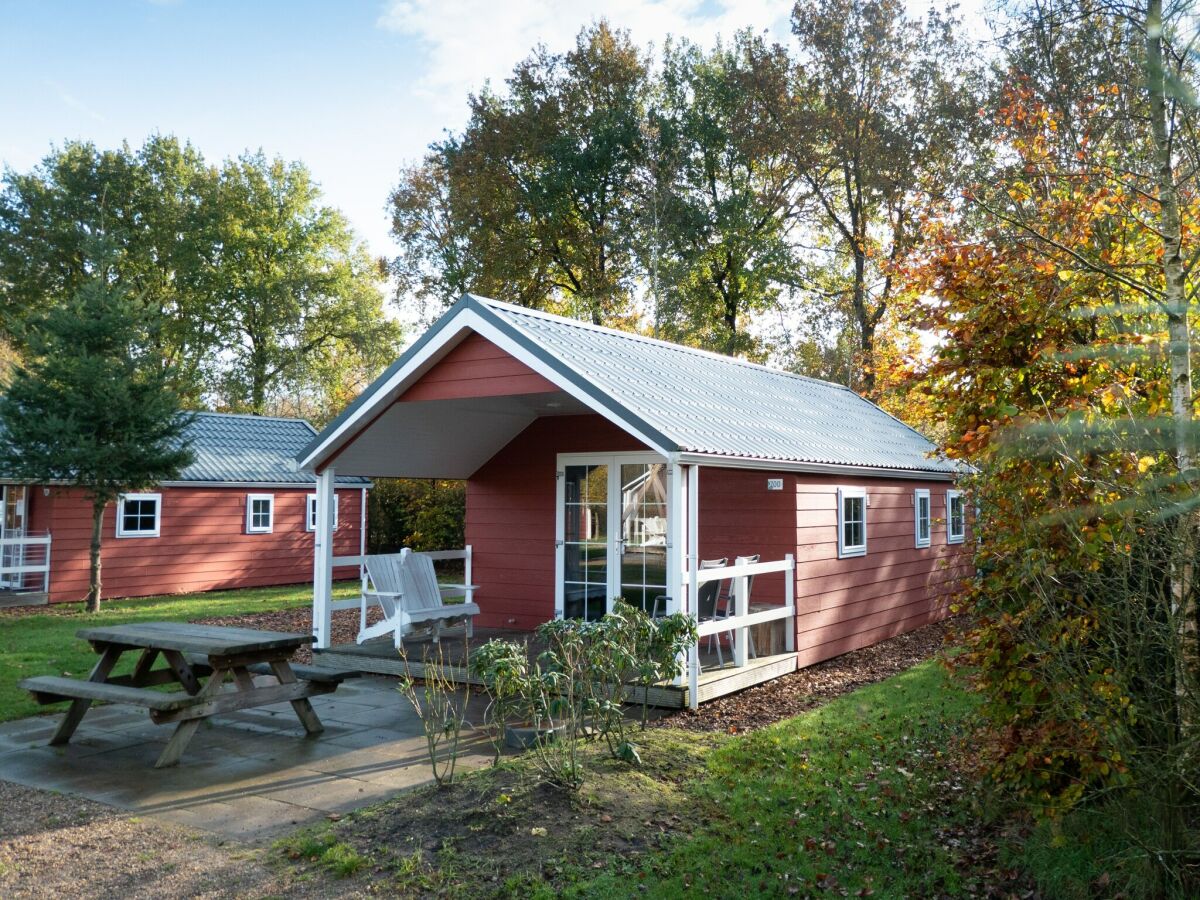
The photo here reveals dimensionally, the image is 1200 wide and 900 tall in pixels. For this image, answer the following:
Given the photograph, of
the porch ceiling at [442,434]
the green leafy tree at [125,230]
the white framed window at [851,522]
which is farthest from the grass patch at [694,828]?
the green leafy tree at [125,230]

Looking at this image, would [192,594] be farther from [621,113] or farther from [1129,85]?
[1129,85]

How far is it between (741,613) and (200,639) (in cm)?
493

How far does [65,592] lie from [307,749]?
12629 millimetres

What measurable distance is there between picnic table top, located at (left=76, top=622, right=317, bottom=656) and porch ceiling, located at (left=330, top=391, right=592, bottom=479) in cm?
329

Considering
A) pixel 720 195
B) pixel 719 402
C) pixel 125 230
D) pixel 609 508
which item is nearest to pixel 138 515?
pixel 609 508

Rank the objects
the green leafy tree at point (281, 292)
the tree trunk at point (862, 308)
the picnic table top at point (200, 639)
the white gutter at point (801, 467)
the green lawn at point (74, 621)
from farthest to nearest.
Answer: the green leafy tree at point (281, 292)
the tree trunk at point (862, 308)
the green lawn at point (74, 621)
the white gutter at point (801, 467)
the picnic table top at point (200, 639)

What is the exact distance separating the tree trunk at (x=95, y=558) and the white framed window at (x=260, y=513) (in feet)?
12.8

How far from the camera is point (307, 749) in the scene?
7309 mm

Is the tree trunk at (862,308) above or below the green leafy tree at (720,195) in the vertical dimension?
below

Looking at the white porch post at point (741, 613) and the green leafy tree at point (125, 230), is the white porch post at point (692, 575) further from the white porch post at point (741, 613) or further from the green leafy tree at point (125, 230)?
the green leafy tree at point (125, 230)

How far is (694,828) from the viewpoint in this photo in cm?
535

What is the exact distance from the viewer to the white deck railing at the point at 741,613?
835 centimetres

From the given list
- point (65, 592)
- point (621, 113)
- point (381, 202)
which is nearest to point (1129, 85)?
point (65, 592)

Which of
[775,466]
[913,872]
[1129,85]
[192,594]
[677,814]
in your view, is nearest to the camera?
[913,872]
